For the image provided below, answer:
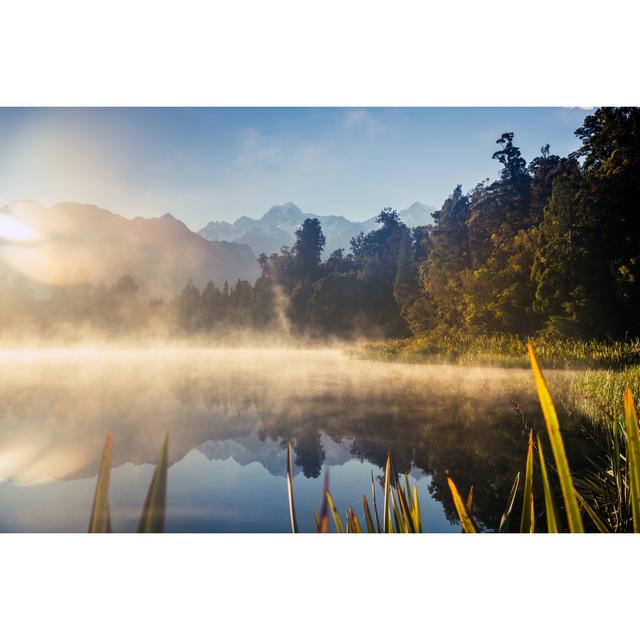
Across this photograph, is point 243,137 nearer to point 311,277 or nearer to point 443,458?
point 311,277

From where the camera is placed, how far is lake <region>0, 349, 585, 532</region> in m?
2.54

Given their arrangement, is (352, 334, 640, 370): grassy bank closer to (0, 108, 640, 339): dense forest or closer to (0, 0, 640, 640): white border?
(0, 108, 640, 339): dense forest

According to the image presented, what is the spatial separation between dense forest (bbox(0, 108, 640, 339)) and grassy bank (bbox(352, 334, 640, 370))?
0.07 meters

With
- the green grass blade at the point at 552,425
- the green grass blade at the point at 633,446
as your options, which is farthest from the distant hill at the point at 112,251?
the green grass blade at the point at 552,425

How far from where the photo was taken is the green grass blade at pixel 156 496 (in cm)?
82

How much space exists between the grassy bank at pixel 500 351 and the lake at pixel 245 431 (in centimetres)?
9

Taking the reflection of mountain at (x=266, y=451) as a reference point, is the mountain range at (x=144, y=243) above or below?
above

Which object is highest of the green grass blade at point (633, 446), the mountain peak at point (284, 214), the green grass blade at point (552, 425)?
the mountain peak at point (284, 214)

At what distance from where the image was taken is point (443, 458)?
2818 mm
